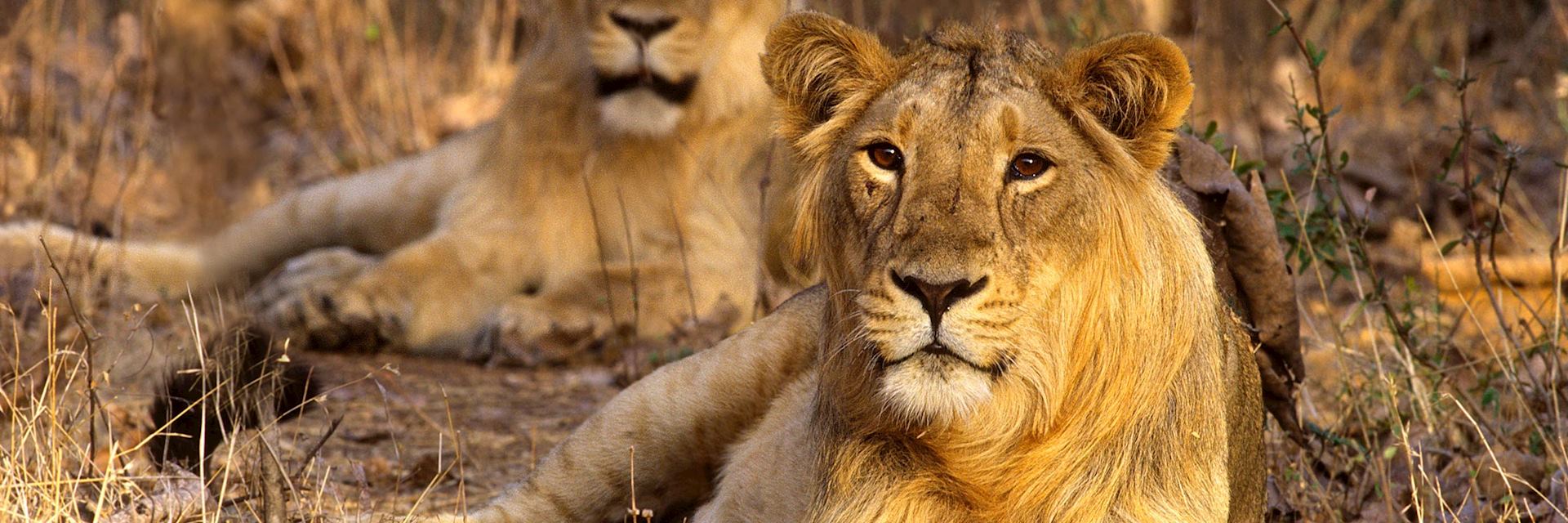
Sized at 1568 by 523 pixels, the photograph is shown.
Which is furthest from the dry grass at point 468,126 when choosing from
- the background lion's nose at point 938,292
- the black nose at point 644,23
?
the black nose at point 644,23

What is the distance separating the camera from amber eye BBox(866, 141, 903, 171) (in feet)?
9.66

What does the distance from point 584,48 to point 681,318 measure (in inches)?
42.6

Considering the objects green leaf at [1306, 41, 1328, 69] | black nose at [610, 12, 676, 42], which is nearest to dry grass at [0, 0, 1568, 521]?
green leaf at [1306, 41, 1328, 69]

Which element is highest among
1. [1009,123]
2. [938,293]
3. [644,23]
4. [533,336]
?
[1009,123]

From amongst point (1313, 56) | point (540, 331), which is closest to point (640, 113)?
point (540, 331)

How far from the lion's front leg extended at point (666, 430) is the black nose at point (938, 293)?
53.6 inches

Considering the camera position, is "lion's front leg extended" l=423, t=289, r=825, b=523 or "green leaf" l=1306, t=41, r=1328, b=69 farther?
"green leaf" l=1306, t=41, r=1328, b=69

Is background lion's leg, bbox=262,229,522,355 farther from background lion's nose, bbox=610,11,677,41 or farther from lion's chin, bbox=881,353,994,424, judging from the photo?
lion's chin, bbox=881,353,994,424

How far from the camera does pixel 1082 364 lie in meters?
3.00

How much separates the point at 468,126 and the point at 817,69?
7.19m

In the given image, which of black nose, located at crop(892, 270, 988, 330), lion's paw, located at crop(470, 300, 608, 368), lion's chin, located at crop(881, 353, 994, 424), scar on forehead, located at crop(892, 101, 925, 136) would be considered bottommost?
lion's paw, located at crop(470, 300, 608, 368)

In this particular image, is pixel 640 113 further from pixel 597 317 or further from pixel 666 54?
pixel 597 317

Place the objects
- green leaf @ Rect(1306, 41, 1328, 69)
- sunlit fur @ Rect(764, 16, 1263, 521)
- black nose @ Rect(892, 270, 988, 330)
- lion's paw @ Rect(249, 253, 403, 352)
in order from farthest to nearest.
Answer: lion's paw @ Rect(249, 253, 403, 352), green leaf @ Rect(1306, 41, 1328, 69), sunlit fur @ Rect(764, 16, 1263, 521), black nose @ Rect(892, 270, 988, 330)

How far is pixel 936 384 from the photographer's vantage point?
273 cm
